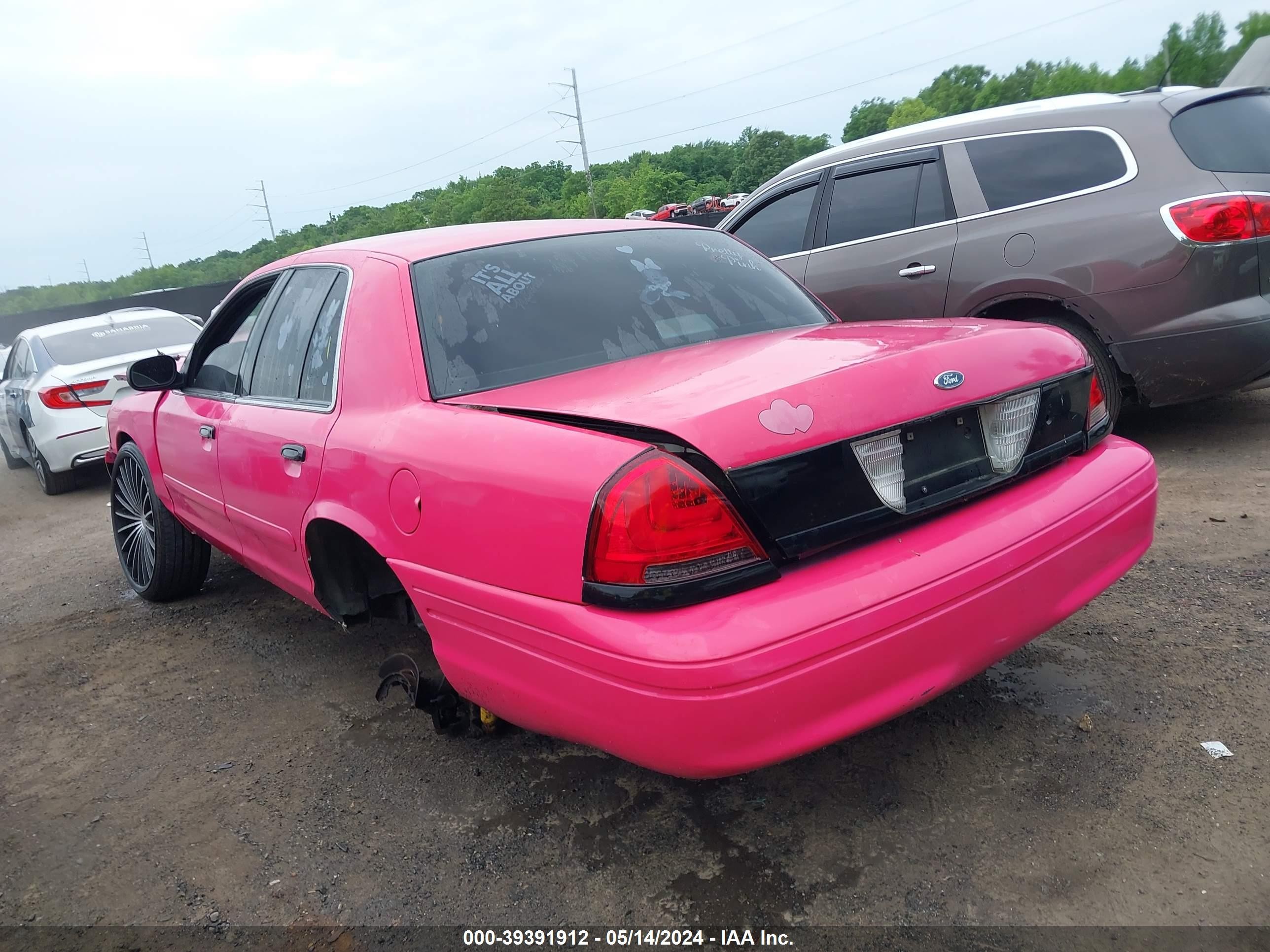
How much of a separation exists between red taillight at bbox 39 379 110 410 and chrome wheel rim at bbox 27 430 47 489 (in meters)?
0.44

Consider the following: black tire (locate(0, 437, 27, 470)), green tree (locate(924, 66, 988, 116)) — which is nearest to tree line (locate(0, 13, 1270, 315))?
green tree (locate(924, 66, 988, 116))

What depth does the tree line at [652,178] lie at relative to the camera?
70.6 m

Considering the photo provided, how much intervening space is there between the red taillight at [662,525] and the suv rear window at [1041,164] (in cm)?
367

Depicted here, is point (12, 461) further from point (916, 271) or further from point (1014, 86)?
Result: point (1014, 86)

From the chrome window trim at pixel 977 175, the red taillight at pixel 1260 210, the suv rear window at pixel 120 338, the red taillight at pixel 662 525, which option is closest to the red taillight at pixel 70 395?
the suv rear window at pixel 120 338

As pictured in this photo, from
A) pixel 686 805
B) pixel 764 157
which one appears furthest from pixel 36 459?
pixel 764 157

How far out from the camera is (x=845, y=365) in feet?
6.75

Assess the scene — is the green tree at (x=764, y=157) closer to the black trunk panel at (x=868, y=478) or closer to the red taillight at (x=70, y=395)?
the red taillight at (x=70, y=395)

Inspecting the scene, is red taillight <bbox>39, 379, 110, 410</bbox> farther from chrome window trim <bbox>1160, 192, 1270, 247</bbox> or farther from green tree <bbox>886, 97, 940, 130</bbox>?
green tree <bbox>886, 97, 940, 130</bbox>

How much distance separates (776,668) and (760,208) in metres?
4.70

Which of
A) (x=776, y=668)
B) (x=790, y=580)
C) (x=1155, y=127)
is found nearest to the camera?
(x=776, y=668)

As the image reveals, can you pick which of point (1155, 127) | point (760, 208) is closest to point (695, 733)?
point (1155, 127)

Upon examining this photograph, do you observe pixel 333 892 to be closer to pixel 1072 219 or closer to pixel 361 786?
pixel 361 786

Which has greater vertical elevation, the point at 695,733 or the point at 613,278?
the point at 613,278
